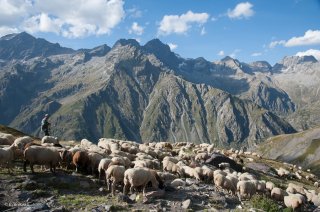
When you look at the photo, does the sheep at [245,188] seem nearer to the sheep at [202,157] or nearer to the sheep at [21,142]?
the sheep at [21,142]

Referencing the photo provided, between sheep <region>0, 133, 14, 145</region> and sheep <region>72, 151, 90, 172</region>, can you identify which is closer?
sheep <region>72, 151, 90, 172</region>

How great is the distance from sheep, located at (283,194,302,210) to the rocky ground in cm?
465

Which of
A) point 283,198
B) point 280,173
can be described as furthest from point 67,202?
point 280,173

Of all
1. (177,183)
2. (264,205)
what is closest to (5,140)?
(177,183)

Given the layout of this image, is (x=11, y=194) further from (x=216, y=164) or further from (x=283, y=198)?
(x=216, y=164)

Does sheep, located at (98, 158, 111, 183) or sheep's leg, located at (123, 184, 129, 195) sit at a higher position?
sheep, located at (98, 158, 111, 183)

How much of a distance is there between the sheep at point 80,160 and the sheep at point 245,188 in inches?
485

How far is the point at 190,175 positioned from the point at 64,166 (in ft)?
39.1

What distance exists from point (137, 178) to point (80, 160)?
6.76 meters

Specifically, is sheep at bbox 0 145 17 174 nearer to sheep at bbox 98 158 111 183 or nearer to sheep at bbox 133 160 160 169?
sheep at bbox 98 158 111 183

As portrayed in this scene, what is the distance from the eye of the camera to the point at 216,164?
52750mm

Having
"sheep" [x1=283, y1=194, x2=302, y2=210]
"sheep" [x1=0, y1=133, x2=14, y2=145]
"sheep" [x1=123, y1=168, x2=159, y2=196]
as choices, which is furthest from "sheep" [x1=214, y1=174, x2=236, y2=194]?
"sheep" [x1=0, y1=133, x2=14, y2=145]

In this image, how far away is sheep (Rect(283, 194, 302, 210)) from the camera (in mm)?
31875

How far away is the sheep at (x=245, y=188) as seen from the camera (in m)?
32.4
